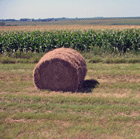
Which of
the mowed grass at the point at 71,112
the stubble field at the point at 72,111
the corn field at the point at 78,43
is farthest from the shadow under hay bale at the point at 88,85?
the corn field at the point at 78,43

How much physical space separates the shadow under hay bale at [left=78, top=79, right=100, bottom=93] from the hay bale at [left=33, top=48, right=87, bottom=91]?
0.23 metres

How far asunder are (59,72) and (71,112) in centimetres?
197

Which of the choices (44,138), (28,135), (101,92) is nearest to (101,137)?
(44,138)

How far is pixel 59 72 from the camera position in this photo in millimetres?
6355

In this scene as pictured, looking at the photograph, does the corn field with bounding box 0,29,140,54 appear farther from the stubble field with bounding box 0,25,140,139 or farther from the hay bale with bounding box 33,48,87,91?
the hay bale with bounding box 33,48,87,91

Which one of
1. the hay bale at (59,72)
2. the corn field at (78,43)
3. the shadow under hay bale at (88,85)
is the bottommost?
the shadow under hay bale at (88,85)

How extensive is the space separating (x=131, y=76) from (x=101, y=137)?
4.70m

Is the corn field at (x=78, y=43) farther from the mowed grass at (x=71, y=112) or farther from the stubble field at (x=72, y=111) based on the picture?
the mowed grass at (x=71, y=112)

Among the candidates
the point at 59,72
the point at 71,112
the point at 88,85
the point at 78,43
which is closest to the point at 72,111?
the point at 71,112

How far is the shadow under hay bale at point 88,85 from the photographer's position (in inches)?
252

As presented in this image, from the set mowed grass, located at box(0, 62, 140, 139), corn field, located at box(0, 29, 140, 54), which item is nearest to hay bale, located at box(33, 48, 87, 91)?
mowed grass, located at box(0, 62, 140, 139)

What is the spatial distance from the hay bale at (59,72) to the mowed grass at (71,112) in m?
0.37

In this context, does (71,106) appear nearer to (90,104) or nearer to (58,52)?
(90,104)

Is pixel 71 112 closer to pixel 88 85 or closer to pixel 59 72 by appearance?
pixel 59 72
